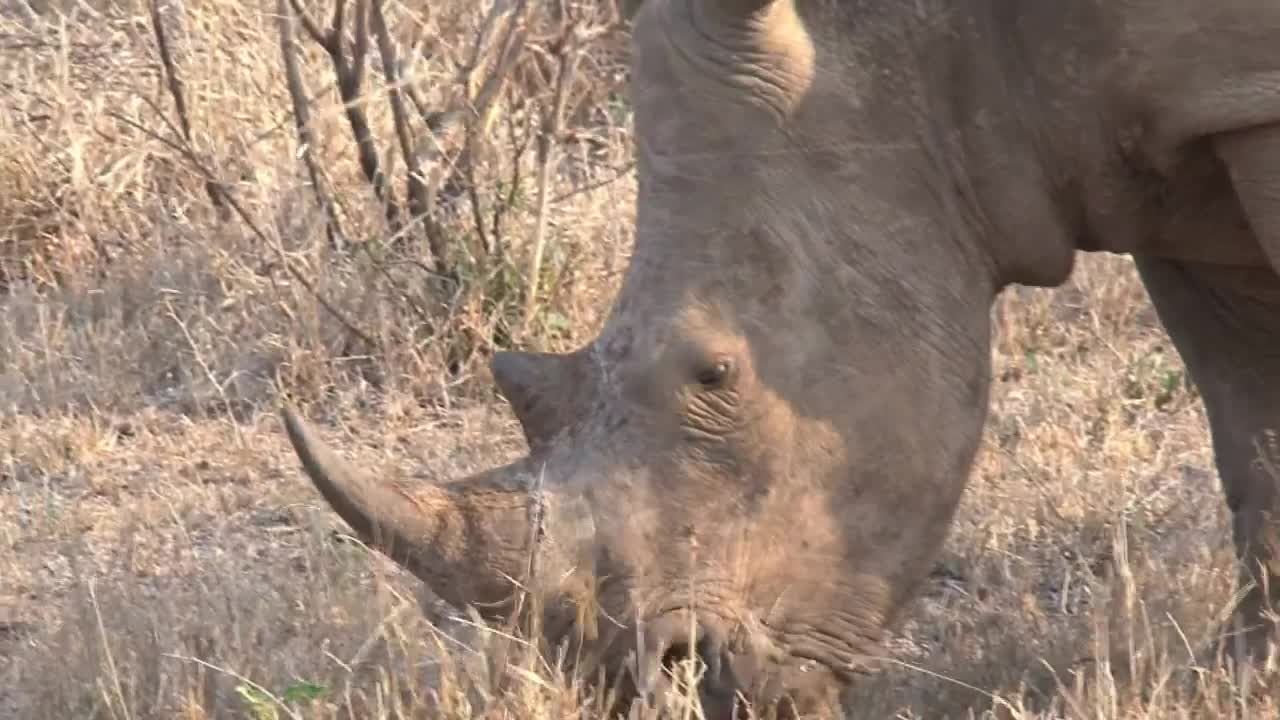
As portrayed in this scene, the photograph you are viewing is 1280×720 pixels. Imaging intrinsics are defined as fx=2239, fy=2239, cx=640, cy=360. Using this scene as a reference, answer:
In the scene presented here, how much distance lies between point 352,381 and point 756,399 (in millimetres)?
3217

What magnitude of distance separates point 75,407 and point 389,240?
105 centimetres

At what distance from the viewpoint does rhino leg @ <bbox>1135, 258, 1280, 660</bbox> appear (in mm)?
4395

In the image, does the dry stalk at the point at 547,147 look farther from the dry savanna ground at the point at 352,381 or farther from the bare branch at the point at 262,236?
the bare branch at the point at 262,236

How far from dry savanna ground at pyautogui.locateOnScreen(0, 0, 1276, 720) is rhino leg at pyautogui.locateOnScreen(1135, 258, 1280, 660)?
0.51ft

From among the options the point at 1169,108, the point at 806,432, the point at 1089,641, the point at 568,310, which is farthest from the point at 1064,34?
the point at 568,310

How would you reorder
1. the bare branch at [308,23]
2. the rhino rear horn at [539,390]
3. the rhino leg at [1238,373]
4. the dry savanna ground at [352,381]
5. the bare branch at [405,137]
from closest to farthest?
the rhino rear horn at [539,390] < the dry savanna ground at [352,381] < the rhino leg at [1238,373] < the bare branch at [308,23] < the bare branch at [405,137]

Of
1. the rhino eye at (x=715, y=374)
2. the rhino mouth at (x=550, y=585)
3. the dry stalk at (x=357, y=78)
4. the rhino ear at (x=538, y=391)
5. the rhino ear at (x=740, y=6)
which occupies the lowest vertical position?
the rhino mouth at (x=550, y=585)

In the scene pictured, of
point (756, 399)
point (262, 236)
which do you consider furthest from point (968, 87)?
point (262, 236)

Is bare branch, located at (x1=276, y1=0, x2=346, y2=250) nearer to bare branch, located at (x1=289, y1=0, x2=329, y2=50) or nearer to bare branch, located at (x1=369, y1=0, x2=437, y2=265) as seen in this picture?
bare branch, located at (x1=289, y1=0, x2=329, y2=50)

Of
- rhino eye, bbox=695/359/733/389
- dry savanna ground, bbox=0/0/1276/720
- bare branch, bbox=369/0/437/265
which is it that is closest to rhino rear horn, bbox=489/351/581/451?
rhino eye, bbox=695/359/733/389

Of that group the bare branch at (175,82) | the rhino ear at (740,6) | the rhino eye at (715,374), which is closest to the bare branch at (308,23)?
the bare branch at (175,82)

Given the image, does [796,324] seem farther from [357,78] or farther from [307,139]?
[307,139]

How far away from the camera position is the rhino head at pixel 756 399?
12.0ft

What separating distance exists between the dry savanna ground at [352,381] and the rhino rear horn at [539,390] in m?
0.36
